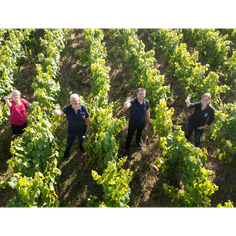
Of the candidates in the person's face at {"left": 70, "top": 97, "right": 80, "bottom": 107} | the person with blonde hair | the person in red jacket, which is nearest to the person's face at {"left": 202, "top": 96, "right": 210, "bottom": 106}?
the person with blonde hair

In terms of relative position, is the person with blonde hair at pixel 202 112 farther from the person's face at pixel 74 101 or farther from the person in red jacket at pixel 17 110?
the person in red jacket at pixel 17 110

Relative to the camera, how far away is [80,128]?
4.09 metres

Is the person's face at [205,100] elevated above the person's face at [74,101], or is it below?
above

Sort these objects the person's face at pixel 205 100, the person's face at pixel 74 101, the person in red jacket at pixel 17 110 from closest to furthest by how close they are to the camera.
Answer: the person's face at pixel 74 101
the person's face at pixel 205 100
the person in red jacket at pixel 17 110

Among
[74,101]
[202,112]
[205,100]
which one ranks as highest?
[205,100]

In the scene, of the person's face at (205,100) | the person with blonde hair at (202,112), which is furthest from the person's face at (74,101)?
the person's face at (205,100)

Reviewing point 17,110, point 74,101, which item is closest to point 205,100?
point 74,101

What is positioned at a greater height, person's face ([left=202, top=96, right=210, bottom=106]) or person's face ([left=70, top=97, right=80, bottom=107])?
person's face ([left=202, top=96, right=210, bottom=106])

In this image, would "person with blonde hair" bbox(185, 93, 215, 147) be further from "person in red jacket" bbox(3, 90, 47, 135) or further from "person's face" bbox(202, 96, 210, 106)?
"person in red jacket" bbox(3, 90, 47, 135)

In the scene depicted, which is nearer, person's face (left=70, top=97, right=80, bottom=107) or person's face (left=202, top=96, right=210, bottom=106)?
person's face (left=70, top=97, right=80, bottom=107)

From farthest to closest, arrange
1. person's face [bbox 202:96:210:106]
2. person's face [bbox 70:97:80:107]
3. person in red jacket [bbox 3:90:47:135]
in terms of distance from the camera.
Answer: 1. person in red jacket [bbox 3:90:47:135]
2. person's face [bbox 202:96:210:106]
3. person's face [bbox 70:97:80:107]

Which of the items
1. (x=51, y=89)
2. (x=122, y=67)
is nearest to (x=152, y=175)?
(x=51, y=89)

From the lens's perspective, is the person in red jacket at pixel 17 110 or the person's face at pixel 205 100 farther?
the person in red jacket at pixel 17 110

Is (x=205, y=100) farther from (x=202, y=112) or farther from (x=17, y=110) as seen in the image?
(x=17, y=110)
